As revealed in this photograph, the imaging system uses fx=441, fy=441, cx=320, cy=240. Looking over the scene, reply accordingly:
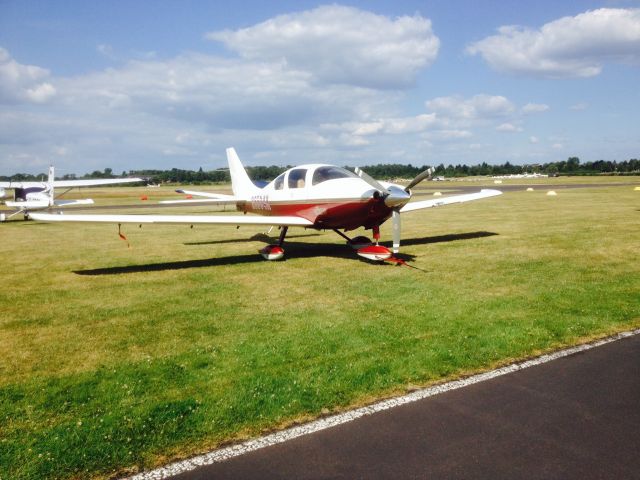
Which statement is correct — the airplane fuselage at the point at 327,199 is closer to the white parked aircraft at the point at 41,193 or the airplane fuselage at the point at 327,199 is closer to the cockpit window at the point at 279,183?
the cockpit window at the point at 279,183

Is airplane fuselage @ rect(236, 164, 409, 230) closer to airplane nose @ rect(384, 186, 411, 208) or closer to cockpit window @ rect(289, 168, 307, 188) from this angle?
cockpit window @ rect(289, 168, 307, 188)

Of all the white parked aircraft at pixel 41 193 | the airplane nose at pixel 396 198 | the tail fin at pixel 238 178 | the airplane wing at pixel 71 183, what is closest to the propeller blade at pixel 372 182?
the airplane nose at pixel 396 198

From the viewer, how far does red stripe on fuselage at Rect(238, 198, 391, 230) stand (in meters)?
12.5

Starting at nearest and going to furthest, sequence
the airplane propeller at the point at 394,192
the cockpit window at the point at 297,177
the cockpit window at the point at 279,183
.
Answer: the airplane propeller at the point at 394,192
the cockpit window at the point at 297,177
the cockpit window at the point at 279,183

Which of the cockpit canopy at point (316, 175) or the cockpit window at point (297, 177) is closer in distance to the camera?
the cockpit canopy at point (316, 175)

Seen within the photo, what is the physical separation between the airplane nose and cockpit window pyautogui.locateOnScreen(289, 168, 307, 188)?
3135 millimetres

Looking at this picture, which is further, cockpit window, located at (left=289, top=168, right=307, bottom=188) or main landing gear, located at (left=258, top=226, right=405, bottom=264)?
cockpit window, located at (left=289, top=168, right=307, bottom=188)

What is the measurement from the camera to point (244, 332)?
278 inches

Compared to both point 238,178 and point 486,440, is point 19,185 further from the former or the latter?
point 486,440

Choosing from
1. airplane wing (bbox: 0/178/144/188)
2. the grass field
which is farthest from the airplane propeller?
airplane wing (bbox: 0/178/144/188)

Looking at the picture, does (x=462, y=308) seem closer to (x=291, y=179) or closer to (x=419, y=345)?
(x=419, y=345)

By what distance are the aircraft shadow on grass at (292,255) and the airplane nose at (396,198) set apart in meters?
1.74

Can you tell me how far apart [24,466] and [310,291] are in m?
6.36

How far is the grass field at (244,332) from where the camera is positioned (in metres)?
4.43
